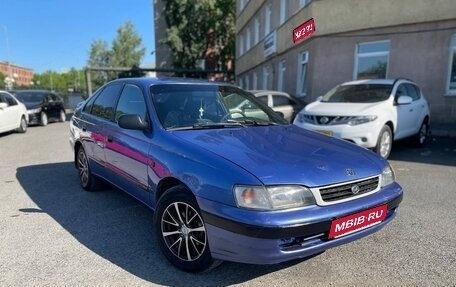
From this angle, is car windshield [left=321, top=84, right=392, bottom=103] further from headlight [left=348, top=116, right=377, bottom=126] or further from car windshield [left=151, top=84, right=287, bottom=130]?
car windshield [left=151, top=84, right=287, bottom=130]

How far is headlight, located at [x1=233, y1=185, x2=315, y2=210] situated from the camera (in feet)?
8.42

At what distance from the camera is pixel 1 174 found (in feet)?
21.7

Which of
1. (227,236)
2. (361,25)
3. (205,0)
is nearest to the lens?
(227,236)

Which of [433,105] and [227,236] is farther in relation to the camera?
[433,105]

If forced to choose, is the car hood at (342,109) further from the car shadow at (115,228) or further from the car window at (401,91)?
the car shadow at (115,228)

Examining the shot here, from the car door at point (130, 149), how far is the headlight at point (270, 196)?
1287 millimetres

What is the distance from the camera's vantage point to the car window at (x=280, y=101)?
1138 centimetres

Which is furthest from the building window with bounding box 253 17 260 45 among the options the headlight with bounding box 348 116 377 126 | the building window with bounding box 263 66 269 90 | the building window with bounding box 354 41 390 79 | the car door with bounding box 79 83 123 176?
the car door with bounding box 79 83 123 176

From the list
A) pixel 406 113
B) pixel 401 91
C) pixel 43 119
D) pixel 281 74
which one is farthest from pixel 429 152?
pixel 43 119

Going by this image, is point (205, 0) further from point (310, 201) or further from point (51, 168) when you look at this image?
point (310, 201)

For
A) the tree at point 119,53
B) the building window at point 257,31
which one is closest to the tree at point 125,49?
the tree at point 119,53

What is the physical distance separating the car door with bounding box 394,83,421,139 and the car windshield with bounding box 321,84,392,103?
0.28m

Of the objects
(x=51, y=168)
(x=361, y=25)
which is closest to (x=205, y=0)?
(x=361, y=25)

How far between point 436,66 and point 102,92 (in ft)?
33.6
